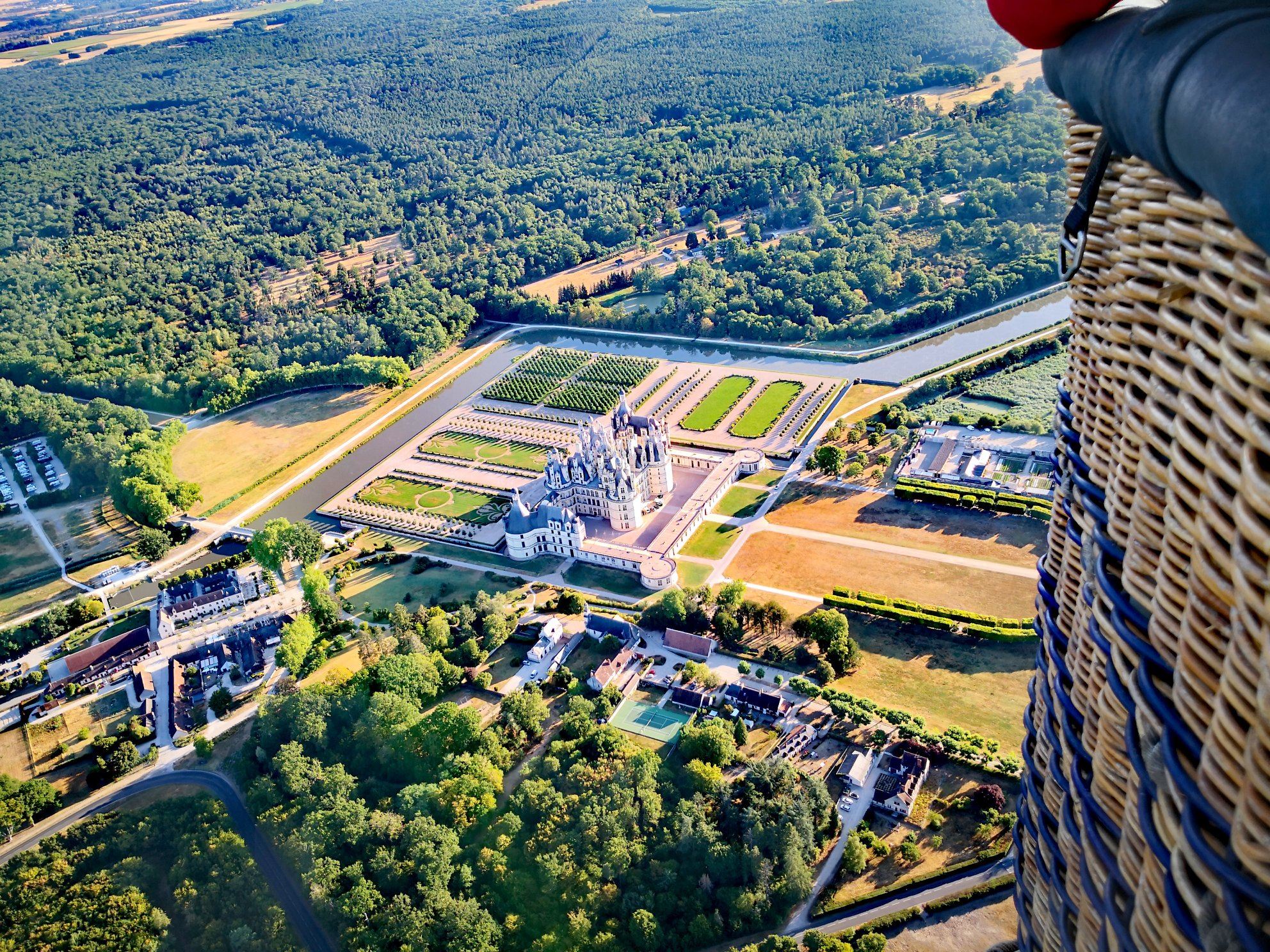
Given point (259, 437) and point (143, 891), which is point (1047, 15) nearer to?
point (143, 891)

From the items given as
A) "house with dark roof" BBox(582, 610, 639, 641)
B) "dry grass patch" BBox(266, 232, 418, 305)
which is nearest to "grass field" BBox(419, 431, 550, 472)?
"house with dark roof" BBox(582, 610, 639, 641)

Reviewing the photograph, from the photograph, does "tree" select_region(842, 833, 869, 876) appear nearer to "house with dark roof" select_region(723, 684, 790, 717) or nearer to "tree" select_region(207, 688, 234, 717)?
"house with dark roof" select_region(723, 684, 790, 717)

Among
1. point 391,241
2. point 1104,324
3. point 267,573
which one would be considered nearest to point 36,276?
point 391,241

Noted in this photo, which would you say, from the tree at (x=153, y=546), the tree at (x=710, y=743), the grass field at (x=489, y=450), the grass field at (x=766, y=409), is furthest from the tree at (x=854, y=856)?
the tree at (x=153, y=546)

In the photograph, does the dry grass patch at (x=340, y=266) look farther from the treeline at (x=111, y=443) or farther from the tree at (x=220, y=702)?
the tree at (x=220, y=702)

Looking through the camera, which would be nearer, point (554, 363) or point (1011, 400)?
point (1011, 400)

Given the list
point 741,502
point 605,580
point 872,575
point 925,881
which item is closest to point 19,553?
point 605,580
